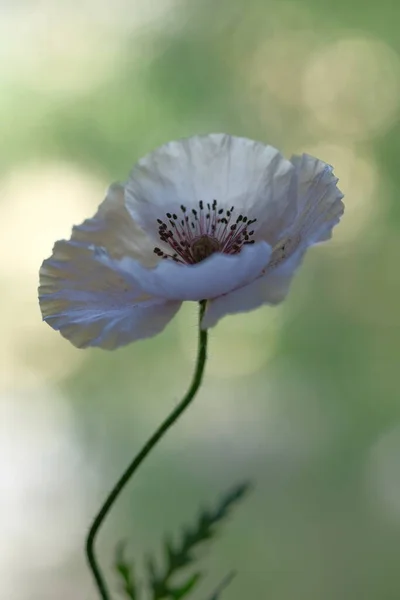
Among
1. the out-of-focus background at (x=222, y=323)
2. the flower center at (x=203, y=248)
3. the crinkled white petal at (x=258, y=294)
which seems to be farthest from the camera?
the out-of-focus background at (x=222, y=323)

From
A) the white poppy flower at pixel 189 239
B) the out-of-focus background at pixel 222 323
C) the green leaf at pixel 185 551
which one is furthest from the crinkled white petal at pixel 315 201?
the out-of-focus background at pixel 222 323

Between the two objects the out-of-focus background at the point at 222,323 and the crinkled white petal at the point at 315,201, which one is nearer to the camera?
the crinkled white petal at the point at 315,201

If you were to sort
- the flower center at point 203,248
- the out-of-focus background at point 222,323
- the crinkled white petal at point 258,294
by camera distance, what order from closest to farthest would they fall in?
the crinkled white petal at point 258,294 < the flower center at point 203,248 < the out-of-focus background at point 222,323

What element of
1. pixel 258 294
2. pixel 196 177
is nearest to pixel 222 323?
pixel 196 177

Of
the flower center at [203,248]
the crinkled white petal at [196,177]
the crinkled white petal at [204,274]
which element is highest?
the crinkled white petal at [196,177]

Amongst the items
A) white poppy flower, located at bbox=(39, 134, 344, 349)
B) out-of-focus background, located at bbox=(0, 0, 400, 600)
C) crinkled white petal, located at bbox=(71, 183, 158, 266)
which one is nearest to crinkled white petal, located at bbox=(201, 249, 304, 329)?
white poppy flower, located at bbox=(39, 134, 344, 349)

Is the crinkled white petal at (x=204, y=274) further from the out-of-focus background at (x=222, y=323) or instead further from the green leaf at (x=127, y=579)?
the out-of-focus background at (x=222, y=323)

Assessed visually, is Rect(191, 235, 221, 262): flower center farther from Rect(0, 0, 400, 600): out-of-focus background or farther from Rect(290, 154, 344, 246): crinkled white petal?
Rect(0, 0, 400, 600): out-of-focus background

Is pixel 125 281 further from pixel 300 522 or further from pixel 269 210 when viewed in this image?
pixel 300 522
